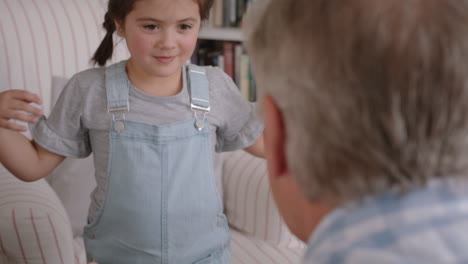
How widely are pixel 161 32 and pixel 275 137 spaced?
17.2 inches

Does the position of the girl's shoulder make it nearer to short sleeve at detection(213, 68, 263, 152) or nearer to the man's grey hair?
short sleeve at detection(213, 68, 263, 152)

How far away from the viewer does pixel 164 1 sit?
34.8 inches

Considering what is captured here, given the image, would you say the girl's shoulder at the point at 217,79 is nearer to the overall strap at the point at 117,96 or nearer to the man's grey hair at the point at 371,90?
the overall strap at the point at 117,96

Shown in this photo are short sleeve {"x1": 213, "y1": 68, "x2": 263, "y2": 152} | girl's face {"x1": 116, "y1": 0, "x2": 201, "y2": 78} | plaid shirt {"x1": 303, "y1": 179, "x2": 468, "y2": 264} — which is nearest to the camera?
plaid shirt {"x1": 303, "y1": 179, "x2": 468, "y2": 264}

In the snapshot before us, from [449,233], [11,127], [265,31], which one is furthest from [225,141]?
[449,233]

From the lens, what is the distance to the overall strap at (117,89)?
36.8 inches

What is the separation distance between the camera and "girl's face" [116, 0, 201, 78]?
0.89m

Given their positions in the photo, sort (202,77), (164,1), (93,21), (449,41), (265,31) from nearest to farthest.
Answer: (449,41) < (265,31) < (164,1) < (202,77) < (93,21)

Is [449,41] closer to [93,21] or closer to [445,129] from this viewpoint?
[445,129]

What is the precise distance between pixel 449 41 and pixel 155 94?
0.64 meters

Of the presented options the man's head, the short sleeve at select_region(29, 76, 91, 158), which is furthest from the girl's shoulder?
the man's head

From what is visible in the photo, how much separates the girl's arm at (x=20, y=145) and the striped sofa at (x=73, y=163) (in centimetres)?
19

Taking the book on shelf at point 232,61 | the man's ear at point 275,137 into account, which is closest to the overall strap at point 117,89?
the man's ear at point 275,137

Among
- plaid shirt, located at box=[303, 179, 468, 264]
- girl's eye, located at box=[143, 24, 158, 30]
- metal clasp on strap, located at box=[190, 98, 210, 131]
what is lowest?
metal clasp on strap, located at box=[190, 98, 210, 131]
